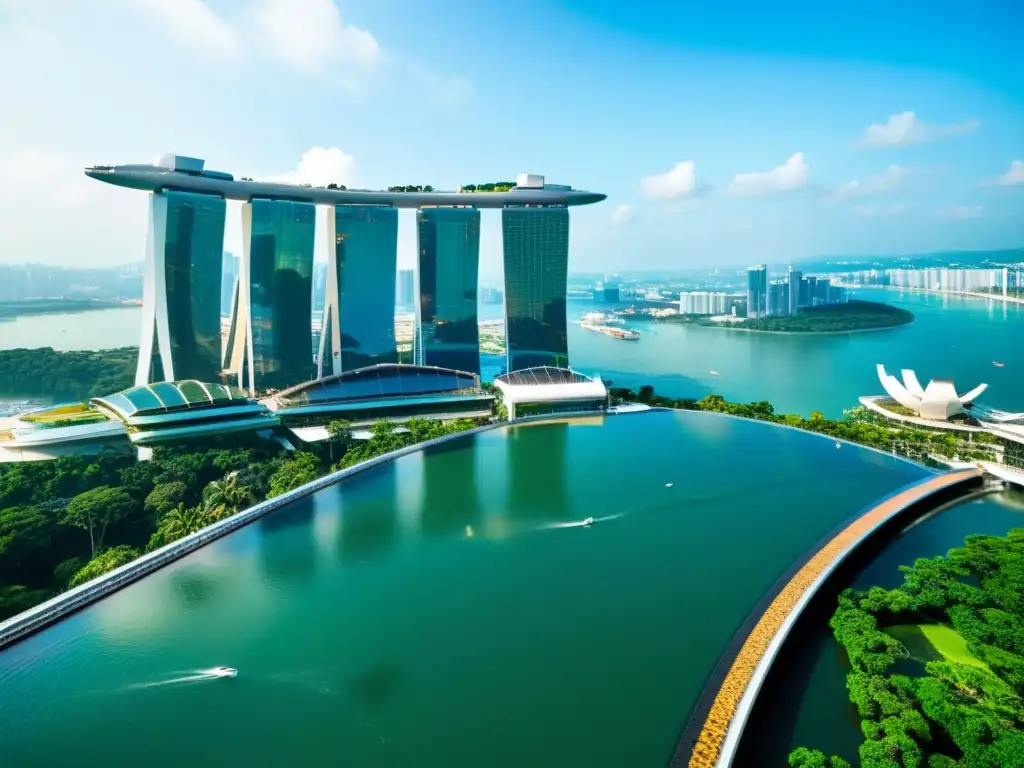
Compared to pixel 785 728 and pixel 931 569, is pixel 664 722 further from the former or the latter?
pixel 931 569

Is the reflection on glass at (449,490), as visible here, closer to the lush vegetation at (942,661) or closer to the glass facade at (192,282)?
the lush vegetation at (942,661)

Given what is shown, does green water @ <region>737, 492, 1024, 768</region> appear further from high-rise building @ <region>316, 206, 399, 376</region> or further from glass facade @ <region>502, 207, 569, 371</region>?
high-rise building @ <region>316, 206, 399, 376</region>

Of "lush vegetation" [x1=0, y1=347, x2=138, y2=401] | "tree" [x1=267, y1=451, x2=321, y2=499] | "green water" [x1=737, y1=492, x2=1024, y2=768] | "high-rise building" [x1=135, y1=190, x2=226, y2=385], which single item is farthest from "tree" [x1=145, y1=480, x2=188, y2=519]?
"lush vegetation" [x1=0, y1=347, x2=138, y2=401]

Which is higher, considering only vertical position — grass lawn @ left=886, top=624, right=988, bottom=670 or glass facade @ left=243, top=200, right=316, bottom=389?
glass facade @ left=243, top=200, right=316, bottom=389

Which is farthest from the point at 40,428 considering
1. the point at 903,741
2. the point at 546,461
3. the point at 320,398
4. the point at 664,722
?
the point at 903,741

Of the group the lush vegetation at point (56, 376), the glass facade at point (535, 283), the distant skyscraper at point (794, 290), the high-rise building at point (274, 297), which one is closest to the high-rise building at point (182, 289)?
the high-rise building at point (274, 297)

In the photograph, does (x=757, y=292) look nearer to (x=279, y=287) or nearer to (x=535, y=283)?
(x=535, y=283)
